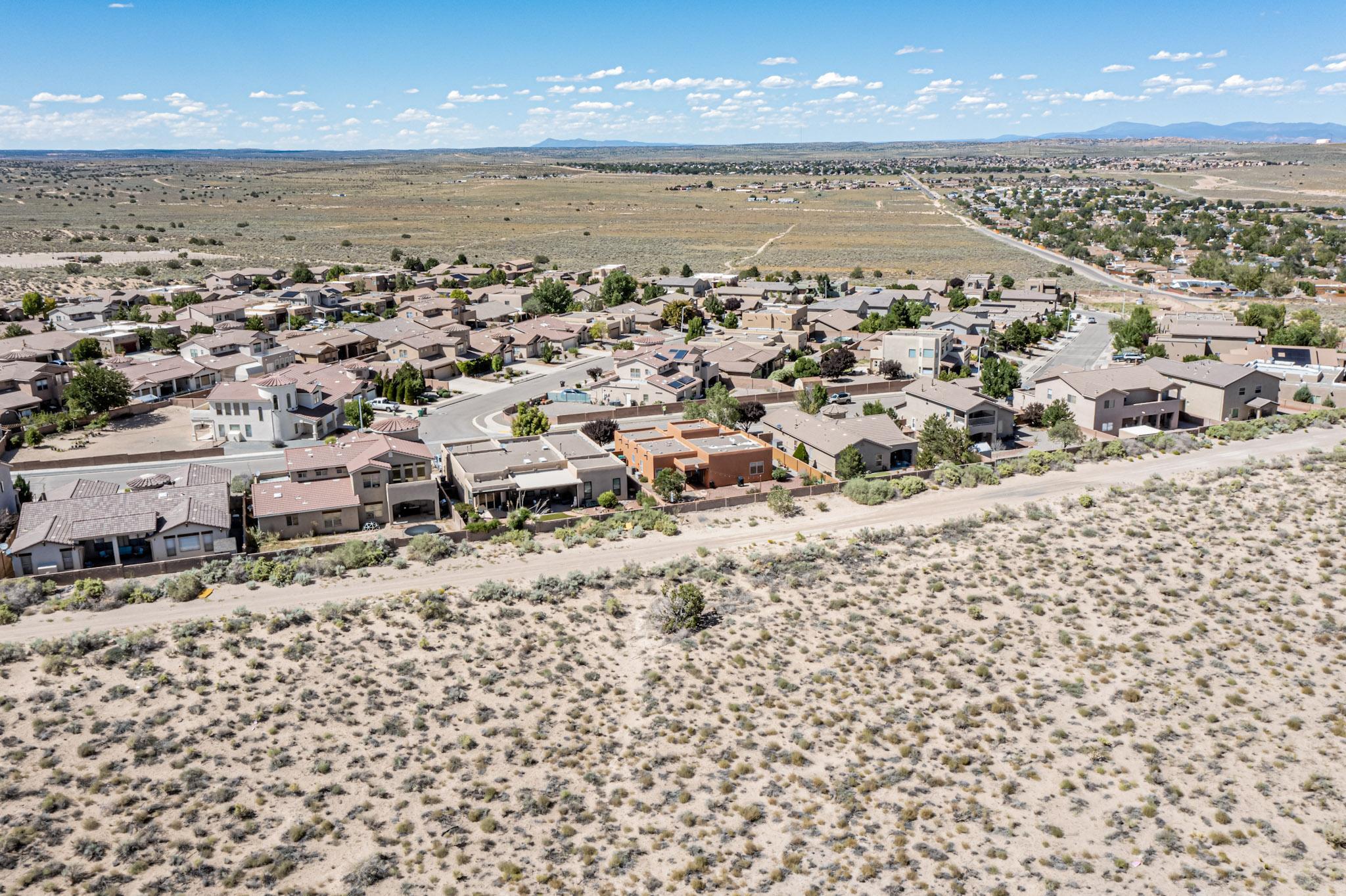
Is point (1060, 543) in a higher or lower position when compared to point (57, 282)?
lower

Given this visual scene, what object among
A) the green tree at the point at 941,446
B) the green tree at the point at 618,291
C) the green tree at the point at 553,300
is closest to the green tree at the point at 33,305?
the green tree at the point at 553,300

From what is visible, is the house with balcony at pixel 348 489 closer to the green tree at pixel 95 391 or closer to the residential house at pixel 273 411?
the residential house at pixel 273 411

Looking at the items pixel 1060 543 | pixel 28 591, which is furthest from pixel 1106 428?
pixel 28 591

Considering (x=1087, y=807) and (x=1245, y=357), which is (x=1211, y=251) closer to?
(x=1245, y=357)

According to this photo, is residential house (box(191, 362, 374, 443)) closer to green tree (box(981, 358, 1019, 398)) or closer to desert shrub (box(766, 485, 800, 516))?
desert shrub (box(766, 485, 800, 516))

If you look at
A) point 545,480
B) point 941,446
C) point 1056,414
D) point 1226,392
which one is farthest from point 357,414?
point 1226,392

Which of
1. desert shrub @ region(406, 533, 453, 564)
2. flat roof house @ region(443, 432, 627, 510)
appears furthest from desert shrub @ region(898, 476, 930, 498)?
desert shrub @ region(406, 533, 453, 564)

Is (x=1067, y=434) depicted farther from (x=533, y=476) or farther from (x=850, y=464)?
(x=533, y=476)
